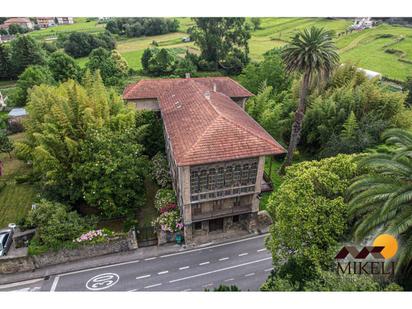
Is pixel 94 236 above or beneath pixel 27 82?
beneath

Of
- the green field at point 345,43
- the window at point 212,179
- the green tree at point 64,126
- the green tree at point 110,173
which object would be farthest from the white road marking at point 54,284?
the green field at point 345,43

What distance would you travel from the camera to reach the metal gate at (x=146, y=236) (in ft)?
83.8

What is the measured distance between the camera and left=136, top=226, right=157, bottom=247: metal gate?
2553cm

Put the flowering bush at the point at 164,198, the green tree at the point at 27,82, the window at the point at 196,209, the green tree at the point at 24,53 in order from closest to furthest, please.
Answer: the window at the point at 196,209
the flowering bush at the point at 164,198
the green tree at the point at 27,82
the green tree at the point at 24,53

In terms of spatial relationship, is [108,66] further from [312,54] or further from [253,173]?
[253,173]

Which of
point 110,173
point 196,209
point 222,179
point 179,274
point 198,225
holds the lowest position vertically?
point 179,274

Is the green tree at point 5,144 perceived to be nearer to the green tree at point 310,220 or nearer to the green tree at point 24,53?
the green tree at point 310,220

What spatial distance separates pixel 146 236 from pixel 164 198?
153 inches

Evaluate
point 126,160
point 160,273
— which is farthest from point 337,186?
point 126,160

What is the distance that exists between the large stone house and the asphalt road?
216 cm

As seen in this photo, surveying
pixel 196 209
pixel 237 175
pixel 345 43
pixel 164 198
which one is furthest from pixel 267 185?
pixel 345 43

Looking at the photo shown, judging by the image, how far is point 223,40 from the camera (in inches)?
2638

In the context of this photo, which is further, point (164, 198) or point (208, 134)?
point (164, 198)

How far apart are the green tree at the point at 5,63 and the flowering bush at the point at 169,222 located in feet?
198
